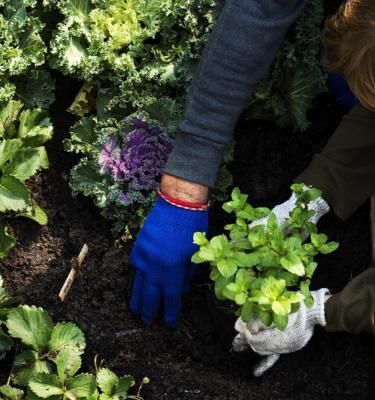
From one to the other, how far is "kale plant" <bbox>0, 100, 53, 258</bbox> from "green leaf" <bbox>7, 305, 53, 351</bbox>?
239 millimetres

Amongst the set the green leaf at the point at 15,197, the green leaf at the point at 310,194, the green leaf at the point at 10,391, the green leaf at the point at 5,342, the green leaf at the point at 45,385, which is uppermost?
the green leaf at the point at 310,194

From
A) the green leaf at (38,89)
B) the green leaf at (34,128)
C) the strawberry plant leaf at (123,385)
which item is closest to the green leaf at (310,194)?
the strawberry plant leaf at (123,385)

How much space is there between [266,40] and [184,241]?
0.59 m

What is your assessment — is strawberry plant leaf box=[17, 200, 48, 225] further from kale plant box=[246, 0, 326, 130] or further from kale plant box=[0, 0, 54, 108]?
kale plant box=[246, 0, 326, 130]

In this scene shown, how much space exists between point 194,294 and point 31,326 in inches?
21.0

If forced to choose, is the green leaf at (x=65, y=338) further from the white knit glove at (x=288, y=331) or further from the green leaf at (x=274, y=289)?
the green leaf at (x=274, y=289)

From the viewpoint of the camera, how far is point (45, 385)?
187cm

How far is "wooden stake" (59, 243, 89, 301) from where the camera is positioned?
2158mm

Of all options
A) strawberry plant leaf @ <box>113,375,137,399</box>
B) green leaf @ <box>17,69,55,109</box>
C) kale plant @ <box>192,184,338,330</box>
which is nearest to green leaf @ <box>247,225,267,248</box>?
kale plant @ <box>192,184,338,330</box>

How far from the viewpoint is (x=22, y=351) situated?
2.06 meters

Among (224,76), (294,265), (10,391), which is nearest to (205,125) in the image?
(224,76)

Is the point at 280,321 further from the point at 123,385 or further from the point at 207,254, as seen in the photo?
the point at 123,385

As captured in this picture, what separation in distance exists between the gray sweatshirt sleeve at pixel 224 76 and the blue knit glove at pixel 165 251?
11 cm

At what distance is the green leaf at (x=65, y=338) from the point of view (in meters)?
1.99
